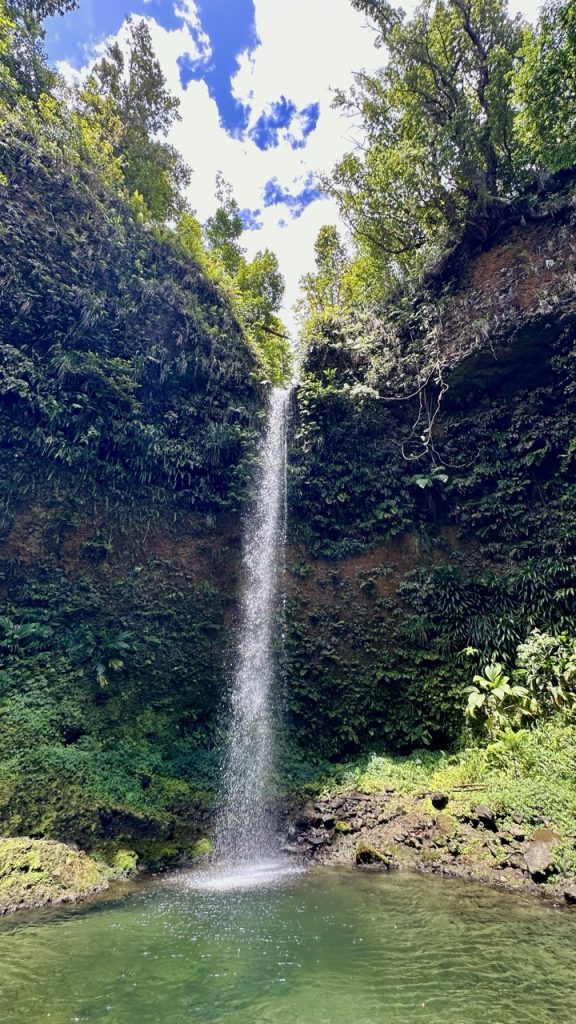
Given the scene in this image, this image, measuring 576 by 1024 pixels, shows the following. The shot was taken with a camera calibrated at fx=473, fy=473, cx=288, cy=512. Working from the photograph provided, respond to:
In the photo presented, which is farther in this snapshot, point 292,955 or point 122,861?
point 122,861

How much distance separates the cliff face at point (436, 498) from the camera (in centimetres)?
1134

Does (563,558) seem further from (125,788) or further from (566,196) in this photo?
(125,788)

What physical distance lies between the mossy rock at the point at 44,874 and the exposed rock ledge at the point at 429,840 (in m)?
3.56

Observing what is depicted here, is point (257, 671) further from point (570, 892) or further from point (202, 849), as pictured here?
point (570, 892)

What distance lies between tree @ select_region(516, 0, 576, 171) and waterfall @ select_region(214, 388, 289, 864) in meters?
9.13

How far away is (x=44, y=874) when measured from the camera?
7.03m

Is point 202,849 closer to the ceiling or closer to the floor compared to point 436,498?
closer to the floor

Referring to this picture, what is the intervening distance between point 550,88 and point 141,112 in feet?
58.2

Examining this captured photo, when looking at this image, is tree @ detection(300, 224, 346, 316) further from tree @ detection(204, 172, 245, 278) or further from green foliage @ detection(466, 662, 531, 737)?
green foliage @ detection(466, 662, 531, 737)

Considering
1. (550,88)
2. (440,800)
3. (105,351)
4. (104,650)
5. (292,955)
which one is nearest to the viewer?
(292,955)

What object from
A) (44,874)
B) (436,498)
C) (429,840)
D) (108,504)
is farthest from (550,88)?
(44,874)

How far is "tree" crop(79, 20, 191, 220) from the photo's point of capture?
1941 centimetres

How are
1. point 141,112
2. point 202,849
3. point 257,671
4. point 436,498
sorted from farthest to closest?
point 141,112 → point 436,498 → point 257,671 → point 202,849

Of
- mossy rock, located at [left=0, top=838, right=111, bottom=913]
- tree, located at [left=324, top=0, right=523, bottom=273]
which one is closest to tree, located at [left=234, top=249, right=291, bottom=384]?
tree, located at [left=324, top=0, right=523, bottom=273]
